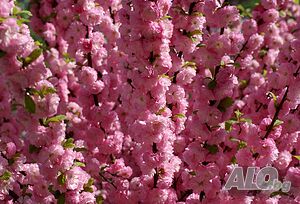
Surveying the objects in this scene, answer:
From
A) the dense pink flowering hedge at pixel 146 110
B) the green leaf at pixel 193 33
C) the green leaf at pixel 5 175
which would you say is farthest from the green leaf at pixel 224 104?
the green leaf at pixel 5 175

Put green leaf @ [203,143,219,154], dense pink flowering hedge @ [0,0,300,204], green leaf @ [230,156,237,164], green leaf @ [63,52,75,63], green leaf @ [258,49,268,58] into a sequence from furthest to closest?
green leaf @ [258,49,268,58] → green leaf @ [63,52,75,63] → green leaf @ [230,156,237,164] → green leaf @ [203,143,219,154] → dense pink flowering hedge @ [0,0,300,204]

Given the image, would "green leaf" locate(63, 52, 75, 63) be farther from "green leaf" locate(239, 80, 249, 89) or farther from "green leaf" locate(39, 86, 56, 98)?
"green leaf" locate(39, 86, 56, 98)

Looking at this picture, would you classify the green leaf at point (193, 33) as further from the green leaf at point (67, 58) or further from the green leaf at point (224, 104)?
the green leaf at point (67, 58)

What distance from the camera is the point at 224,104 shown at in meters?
2.37

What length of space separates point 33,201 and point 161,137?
0.72 meters

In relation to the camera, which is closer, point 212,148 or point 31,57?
point 31,57

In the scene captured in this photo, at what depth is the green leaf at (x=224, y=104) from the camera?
2.37 m

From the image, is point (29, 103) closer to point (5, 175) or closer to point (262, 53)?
point (5, 175)

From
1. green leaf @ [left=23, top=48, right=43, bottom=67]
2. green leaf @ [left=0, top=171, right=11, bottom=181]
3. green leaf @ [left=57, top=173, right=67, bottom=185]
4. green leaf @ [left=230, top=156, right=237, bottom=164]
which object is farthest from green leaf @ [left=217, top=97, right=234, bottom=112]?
green leaf @ [left=0, top=171, right=11, bottom=181]

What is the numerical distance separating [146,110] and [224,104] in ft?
1.27

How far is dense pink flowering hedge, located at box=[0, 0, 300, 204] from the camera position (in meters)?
2.16

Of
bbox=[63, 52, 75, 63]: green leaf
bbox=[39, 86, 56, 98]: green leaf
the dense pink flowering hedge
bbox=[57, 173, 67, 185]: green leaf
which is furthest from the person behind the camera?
bbox=[63, 52, 75, 63]: green leaf
